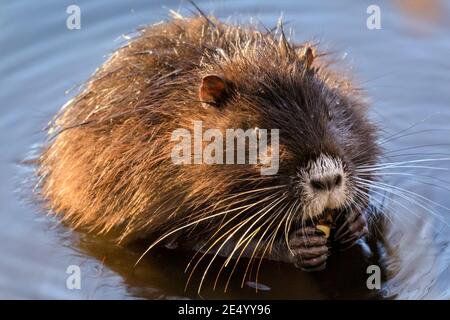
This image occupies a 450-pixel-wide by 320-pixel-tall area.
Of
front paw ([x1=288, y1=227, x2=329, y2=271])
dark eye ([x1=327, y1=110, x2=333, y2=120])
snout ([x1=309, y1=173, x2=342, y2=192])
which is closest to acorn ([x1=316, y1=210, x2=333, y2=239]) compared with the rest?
front paw ([x1=288, y1=227, x2=329, y2=271])

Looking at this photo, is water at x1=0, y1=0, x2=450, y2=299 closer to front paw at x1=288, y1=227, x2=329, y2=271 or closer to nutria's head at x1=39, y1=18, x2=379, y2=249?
front paw at x1=288, y1=227, x2=329, y2=271

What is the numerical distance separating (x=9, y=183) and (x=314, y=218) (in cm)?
244

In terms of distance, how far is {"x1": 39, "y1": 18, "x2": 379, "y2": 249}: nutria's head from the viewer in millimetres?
5809

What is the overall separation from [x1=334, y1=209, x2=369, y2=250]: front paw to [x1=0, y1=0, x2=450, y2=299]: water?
0.11 meters

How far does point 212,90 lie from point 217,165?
435mm

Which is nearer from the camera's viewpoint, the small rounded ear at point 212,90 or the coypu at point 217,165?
the coypu at point 217,165

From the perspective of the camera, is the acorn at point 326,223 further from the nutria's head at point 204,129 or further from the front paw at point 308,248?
the nutria's head at point 204,129

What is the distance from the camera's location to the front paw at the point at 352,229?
6340mm

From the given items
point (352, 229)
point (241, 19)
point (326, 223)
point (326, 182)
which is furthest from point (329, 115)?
point (241, 19)

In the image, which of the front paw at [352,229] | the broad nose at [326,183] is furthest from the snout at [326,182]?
the front paw at [352,229]

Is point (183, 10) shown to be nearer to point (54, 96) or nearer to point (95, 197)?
point (54, 96)

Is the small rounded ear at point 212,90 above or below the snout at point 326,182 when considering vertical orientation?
above

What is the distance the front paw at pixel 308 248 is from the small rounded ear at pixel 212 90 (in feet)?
2.91

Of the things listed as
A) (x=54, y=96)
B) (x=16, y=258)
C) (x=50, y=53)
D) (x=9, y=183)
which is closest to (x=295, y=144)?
(x=16, y=258)
